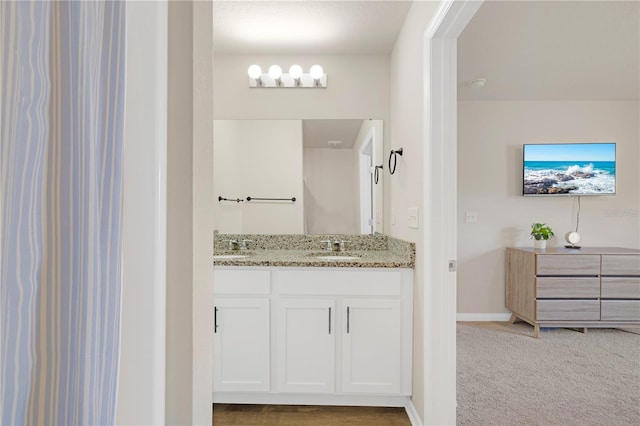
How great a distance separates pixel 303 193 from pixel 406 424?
1.60m

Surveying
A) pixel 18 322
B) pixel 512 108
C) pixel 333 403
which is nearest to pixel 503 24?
pixel 512 108

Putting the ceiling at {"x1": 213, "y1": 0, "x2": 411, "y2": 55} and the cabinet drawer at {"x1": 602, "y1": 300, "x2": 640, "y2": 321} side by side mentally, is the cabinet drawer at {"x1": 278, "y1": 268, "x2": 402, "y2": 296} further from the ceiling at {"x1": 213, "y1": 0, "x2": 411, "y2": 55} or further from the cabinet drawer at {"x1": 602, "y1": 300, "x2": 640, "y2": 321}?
the cabinet drawer at {"x1": 602, "y1": 300, "x2": 640, "y2": 321}

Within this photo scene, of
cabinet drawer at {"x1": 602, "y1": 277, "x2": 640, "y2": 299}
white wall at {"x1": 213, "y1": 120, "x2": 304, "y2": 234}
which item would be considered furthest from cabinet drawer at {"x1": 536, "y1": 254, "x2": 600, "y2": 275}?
white wall at {"x1": 213, "y1": 120, "x2": 304, "y2": 234}

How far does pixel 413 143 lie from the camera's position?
2008 mm

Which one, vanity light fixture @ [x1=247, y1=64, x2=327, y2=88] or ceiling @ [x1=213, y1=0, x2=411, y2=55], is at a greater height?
ceiling @ [x1=213, y1=0, x2=411, y2=55]

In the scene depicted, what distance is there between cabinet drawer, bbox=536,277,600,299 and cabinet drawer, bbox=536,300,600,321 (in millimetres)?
52

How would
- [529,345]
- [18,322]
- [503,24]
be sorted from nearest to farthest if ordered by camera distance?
[18,322] → [503,24] → [529,345]

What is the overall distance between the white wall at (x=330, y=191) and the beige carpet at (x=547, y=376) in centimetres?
134

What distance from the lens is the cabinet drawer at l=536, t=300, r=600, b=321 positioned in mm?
3197

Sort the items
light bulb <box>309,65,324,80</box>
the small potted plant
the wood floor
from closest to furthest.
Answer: the wood floor, light bulb <box>309,65,324,80</box>, the small potted plant

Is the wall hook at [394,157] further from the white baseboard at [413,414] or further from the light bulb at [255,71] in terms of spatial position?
the white baseboard at [413,414]

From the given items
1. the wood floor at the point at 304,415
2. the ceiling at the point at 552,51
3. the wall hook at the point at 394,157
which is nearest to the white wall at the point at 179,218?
the wood floor at the point at 304,415

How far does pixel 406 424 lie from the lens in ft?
6.44

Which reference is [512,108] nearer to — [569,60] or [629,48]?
[569,60]
